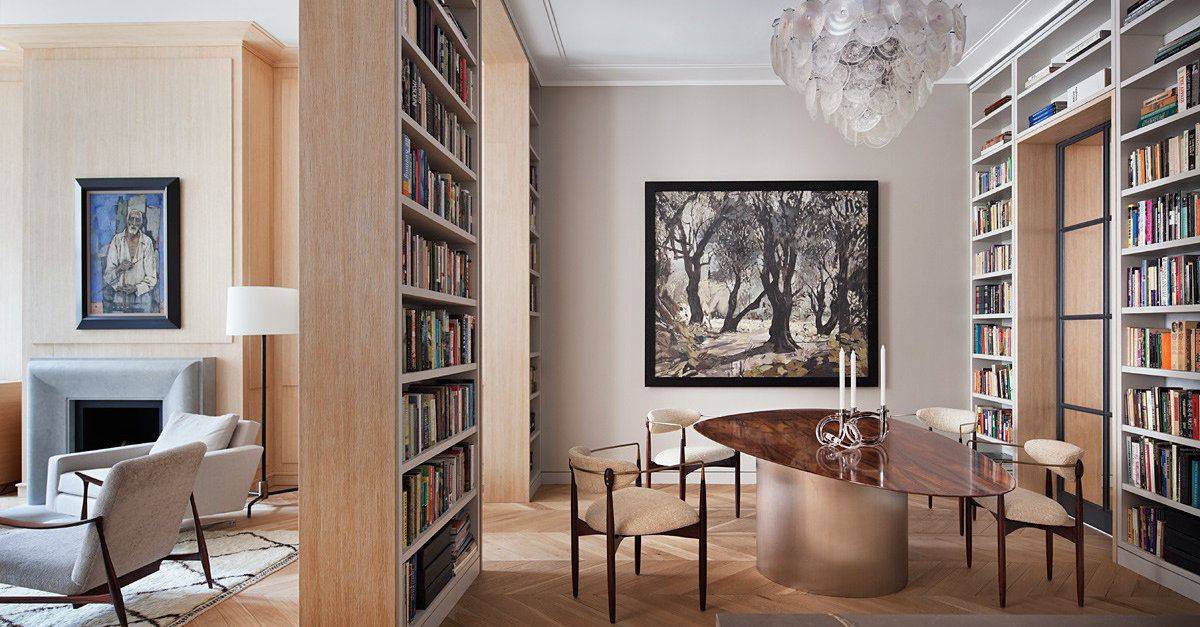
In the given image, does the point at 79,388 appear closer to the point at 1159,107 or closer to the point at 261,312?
the point at 261,312

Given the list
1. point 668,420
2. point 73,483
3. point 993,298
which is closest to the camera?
point 73,483

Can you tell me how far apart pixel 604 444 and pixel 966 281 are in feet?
10.8

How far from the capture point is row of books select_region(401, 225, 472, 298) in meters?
2.74

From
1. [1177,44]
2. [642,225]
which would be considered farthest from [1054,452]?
[642,225]

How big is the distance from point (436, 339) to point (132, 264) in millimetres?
3576

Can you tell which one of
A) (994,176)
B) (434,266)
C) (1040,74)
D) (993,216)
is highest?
(1040,74)

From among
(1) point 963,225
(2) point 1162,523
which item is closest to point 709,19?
(1) point 963,225

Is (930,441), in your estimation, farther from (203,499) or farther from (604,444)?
(203,499)

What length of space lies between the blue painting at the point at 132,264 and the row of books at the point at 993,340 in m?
6.36

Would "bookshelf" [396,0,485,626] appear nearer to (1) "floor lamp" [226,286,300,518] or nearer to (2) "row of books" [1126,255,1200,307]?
(1) "floor lamp" [226,286,300,518]

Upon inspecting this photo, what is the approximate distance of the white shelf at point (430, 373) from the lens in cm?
264

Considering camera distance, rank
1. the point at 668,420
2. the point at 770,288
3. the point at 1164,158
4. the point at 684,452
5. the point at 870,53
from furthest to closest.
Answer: the point at 770,288 → the point at 668,420 → the point at 684,452 → the point at 1164,158 → the point at 870,53

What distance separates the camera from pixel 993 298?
522cm

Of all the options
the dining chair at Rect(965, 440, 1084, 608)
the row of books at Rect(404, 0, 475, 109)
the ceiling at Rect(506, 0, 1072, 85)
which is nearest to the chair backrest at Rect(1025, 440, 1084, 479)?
the dining chair at Rect(965, 440, 1084, 608)
